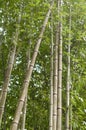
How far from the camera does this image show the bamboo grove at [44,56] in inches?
168

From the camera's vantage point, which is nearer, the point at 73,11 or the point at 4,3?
the point at 4,3

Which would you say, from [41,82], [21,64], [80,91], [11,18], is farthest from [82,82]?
[11,18]

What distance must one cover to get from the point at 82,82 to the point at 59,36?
4.38 ft

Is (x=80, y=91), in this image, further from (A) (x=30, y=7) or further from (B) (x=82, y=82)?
(A) (x=30, y=7)

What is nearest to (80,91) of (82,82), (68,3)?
(82,82)

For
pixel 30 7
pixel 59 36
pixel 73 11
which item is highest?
pixel 73 11

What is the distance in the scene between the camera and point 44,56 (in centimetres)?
572

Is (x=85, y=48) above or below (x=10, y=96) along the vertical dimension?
above

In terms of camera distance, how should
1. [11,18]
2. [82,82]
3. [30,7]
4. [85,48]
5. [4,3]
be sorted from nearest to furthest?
1. [30,7]
2. [4,3]
3. [11,18]
4. [82,82]
5. [85,48]

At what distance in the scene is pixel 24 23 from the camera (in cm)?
469

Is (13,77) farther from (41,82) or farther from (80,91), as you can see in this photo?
(80,91)

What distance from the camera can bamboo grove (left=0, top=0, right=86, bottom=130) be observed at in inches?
168

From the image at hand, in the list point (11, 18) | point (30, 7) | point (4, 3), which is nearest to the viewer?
point (30, 7)

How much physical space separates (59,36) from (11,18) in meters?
1.11
